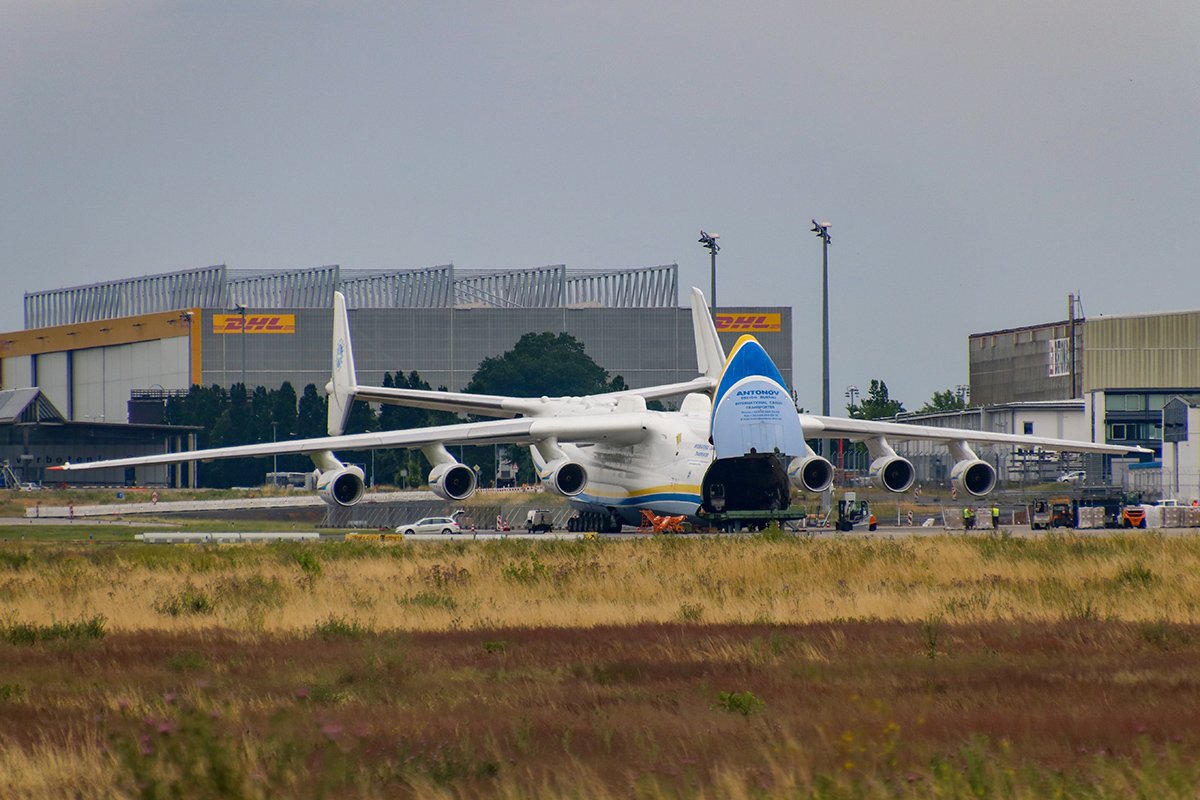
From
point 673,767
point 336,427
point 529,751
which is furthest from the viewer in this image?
point 336,427

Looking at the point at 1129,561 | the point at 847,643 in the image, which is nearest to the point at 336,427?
the point at 1129,561

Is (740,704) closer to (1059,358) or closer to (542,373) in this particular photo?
(1059,358)

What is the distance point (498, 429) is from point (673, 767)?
A: 3324cm

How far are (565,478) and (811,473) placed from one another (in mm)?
7316

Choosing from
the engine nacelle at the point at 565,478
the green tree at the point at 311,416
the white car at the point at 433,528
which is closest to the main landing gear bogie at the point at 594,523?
the engine nacelle at the point at 565,478

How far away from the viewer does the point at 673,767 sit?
29.7 ft

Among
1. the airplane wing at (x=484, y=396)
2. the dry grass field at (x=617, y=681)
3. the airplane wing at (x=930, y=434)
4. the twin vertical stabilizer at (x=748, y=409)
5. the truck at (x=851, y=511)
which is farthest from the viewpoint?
the truck at (x=851, y=511)

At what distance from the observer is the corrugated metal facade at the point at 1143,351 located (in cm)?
7450

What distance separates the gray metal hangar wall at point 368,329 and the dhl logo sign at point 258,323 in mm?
87

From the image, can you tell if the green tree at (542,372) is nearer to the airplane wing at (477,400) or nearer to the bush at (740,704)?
the airplane wing at (477,400)

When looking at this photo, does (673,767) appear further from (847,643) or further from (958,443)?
(958,443)

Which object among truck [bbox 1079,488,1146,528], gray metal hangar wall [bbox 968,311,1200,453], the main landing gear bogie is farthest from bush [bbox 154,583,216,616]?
gray metal hangar wall [bbox 968,311,1200,453]

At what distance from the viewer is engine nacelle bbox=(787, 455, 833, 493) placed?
125 feet

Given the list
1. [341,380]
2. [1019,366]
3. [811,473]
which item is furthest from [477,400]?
[1019,366]
